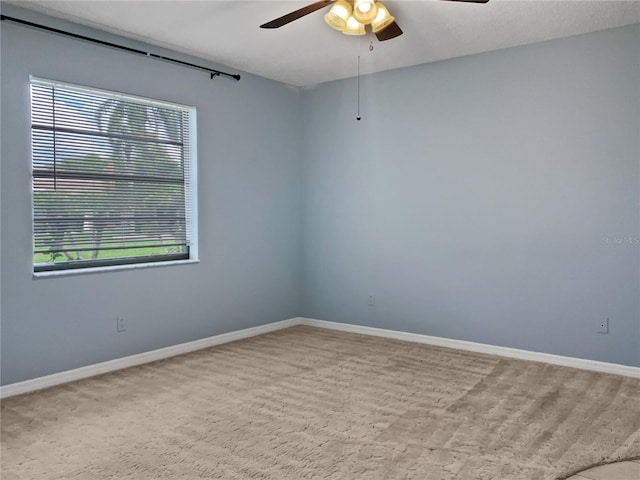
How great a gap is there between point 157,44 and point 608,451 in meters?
4.27

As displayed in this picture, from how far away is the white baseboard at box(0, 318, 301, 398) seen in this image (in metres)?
3.63

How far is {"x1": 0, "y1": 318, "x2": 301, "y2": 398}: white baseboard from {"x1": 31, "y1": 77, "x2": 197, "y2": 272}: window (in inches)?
30.5

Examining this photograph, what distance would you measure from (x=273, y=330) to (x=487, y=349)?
2.18m

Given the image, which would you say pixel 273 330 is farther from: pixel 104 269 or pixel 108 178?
pixel 108 178

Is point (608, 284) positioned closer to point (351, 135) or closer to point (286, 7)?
point (351, 135)

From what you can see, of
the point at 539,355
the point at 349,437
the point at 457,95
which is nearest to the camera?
the point at 349,437

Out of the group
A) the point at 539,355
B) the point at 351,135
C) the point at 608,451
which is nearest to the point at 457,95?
the point at 351,135

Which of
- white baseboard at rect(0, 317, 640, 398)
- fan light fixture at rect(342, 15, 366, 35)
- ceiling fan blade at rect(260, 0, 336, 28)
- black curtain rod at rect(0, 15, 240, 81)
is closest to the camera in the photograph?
ceiling fan blade at rect(260, 0, 336, 28)

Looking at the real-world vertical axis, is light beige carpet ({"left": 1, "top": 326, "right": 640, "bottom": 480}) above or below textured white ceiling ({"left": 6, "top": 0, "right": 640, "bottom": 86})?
below

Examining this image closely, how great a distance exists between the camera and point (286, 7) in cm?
355

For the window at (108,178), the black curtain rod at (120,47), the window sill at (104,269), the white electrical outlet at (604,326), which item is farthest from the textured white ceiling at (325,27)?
the white electrical outlet at (604,326)

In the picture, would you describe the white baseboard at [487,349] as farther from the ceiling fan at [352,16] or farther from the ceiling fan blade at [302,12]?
the ceiling fan blade at [302,12]

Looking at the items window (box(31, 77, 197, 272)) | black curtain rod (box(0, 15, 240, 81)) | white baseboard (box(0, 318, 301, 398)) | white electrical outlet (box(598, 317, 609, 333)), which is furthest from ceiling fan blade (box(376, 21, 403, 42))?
white baseboard (box(0, 318, 301, 398))

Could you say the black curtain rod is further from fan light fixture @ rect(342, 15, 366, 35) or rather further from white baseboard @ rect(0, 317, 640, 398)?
white baseboard @ rect(0, 317, 640, 398)
